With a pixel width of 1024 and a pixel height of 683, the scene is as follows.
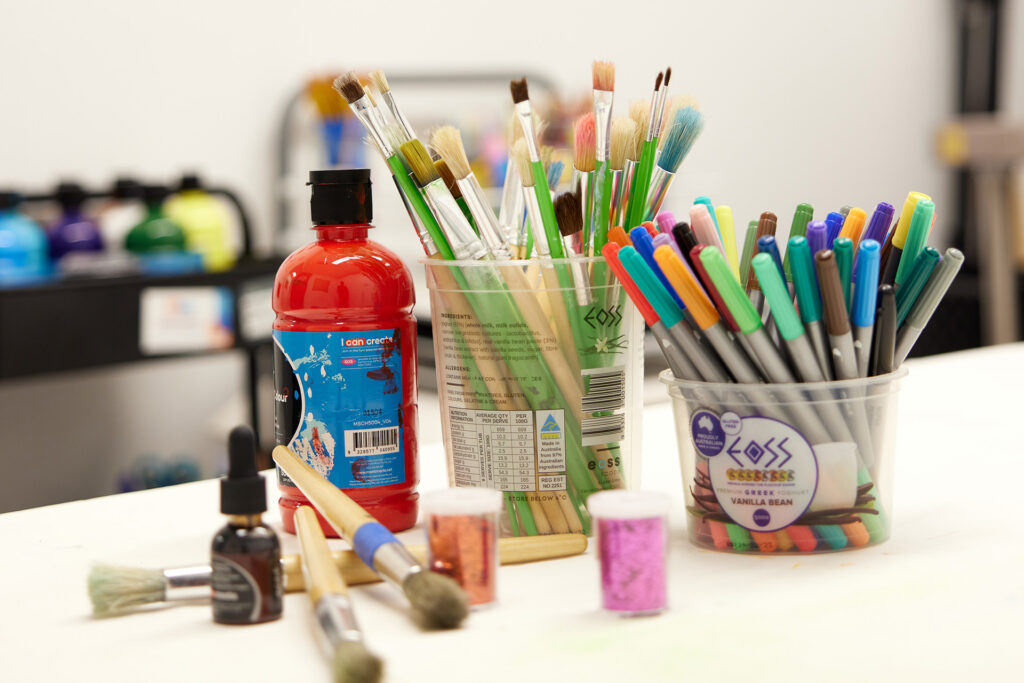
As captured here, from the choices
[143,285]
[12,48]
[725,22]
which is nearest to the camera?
[143,285]

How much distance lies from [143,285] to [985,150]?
5.26 ft

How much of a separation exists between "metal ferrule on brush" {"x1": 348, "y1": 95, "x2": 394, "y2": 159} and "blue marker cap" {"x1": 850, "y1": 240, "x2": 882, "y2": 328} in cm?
23

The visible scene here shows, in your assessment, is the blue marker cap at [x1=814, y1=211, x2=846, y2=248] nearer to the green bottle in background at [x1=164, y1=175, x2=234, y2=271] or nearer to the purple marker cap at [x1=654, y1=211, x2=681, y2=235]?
the purple marker cap at [x1=654, y1=211, x2=681, y2=235]

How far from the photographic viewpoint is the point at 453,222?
1.74ft

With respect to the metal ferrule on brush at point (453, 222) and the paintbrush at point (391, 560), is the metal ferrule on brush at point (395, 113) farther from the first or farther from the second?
the paintbrush at point (391, 560)

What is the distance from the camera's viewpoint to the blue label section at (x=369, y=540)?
438 millimetres

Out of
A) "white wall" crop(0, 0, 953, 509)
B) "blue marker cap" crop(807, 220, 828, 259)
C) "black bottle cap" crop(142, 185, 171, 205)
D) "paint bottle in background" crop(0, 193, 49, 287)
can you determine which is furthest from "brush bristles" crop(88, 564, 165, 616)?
"white wall" crop(0, 0, 953, 509)

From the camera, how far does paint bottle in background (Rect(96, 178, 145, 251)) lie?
154 centimetres

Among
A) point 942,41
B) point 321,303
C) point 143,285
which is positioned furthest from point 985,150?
point 321,303

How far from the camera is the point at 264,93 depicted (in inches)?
82.2

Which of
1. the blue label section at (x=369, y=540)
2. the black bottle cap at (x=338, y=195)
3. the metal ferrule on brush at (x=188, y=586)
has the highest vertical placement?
the black bottle cap at (x=338, y=195)

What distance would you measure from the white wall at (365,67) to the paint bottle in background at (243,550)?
158cm

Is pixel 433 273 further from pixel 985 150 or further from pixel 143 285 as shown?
pixel 985 150

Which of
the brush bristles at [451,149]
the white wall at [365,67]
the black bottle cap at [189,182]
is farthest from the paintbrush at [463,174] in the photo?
the white wall at [365,67]
